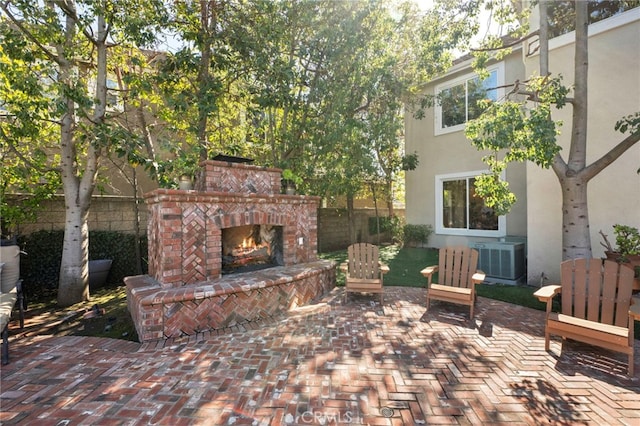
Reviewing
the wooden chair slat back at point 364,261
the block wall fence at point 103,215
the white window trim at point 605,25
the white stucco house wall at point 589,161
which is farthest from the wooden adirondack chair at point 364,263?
the white window trim at point 605,25

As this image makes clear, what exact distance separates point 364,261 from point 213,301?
2968 mm

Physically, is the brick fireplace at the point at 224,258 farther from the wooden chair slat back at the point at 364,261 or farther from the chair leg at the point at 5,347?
the chair leg at the point at 5,347

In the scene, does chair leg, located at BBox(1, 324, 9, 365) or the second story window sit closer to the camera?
chair leg, located at BBox(1, 324, 9, 365)

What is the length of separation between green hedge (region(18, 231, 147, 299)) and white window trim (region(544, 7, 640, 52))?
11.3 meters

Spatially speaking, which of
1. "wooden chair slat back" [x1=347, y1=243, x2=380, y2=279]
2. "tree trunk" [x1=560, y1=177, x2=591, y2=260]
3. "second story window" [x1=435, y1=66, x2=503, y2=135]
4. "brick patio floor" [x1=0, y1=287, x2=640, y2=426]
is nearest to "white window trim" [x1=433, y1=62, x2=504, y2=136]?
"second story window" [x1=435, y1=66, x2=503, y2=135]

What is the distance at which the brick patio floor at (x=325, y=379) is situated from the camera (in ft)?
Result: 7.80

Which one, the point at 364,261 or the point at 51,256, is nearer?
the point at 364,261

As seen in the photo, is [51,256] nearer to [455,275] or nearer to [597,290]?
[455,275]

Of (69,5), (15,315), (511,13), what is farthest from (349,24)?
(15,315)

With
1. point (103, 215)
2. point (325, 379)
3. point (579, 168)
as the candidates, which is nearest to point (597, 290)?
point (579, 168)

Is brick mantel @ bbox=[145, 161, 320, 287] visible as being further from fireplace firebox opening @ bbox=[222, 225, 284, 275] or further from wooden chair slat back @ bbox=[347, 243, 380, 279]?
wooden chair slat back @ bbox=[347, 243, 380, 279]

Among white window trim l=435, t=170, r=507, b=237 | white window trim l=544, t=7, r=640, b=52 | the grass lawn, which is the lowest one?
the grass lawn

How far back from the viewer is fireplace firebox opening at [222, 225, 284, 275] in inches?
211

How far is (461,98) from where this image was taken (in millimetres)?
9625
